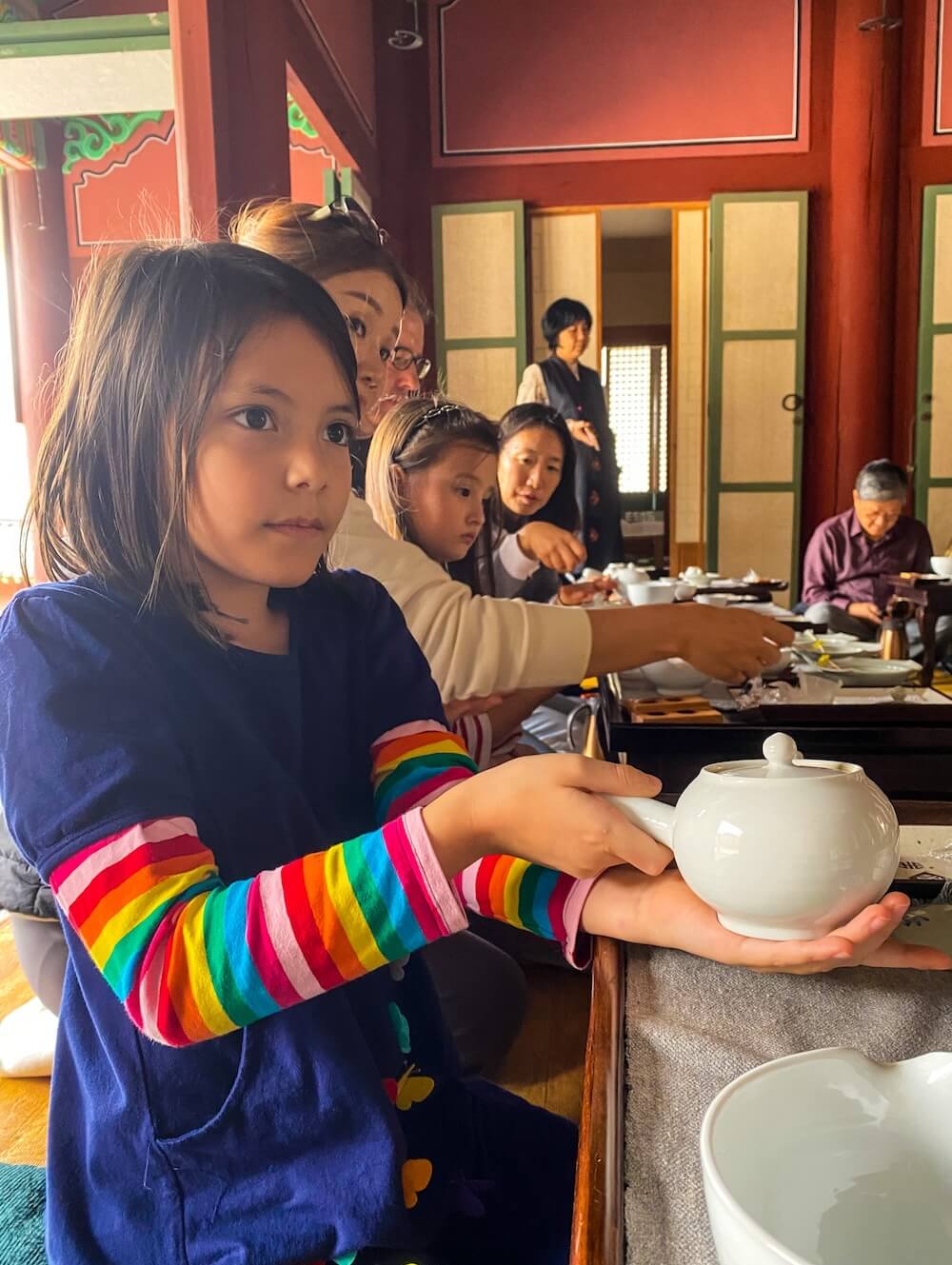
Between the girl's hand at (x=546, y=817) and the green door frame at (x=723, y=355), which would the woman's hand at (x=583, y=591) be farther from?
the green door frame at (x=723, y=355)

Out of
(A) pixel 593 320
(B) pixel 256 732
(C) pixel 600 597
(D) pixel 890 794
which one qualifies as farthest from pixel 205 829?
(A) pixel 593 320

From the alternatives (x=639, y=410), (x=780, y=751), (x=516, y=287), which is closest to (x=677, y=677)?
(x=780, y=751)

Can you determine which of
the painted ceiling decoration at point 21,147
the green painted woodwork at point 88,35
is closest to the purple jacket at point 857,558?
the green painted woodwork at point 88,35

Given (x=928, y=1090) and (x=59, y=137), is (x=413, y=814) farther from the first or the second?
(x=59, y=137)

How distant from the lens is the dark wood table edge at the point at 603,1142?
1.29 ft

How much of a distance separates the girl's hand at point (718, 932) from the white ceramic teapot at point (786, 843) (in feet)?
0.04

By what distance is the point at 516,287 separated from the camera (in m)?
5.52

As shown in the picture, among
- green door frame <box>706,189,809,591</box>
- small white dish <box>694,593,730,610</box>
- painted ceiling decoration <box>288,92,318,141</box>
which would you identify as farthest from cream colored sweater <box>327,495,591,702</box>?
green door frame <box>706,189,809,591</box>

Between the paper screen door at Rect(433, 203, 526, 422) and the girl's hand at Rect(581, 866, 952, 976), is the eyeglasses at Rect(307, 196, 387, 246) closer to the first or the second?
the girl's hand at Rect(581, 866, 952, 976)

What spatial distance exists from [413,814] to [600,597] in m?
2.18

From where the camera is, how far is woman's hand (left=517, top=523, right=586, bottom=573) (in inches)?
90.7

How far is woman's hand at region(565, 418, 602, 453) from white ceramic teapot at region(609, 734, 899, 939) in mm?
4279

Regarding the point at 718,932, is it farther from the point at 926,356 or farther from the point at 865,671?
the point at 926,356

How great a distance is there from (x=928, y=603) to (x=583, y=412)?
9.02ft
